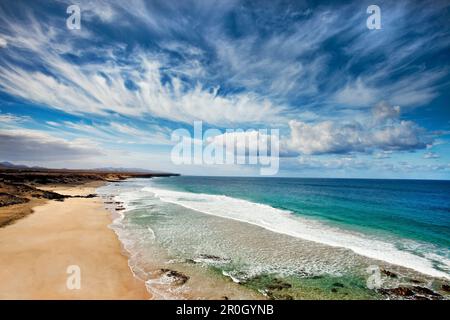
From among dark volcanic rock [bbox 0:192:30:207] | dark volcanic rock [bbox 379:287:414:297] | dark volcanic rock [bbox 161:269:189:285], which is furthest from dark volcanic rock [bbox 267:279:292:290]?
dark volcanic rock [bbox 0:192:30:207]

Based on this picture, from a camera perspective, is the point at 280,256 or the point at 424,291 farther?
the point at 280,256

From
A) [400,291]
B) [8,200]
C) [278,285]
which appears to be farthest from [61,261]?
[8,200]

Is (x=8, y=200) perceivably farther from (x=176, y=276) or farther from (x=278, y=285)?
(x=278, y=285)

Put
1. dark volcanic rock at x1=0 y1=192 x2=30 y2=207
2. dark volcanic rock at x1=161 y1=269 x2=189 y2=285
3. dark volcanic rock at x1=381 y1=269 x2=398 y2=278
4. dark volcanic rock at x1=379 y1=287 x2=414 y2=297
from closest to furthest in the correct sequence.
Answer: dark volcanic rock at x1=379 y1=287 x2=414 y2=297, dark volcanic rock at x1=161 y1=269 x2=189 y2=285, dark volcanic rock at x1=381 y1=269 x2=398 y2=278, dark volcanic rock at x1=0 y1=192 x2=30 y2=207

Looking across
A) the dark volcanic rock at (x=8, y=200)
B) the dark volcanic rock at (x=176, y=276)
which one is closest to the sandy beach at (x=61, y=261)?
the dark volcanic rock at (x=176, y=276)

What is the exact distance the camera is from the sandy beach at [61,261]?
7785 millimetres

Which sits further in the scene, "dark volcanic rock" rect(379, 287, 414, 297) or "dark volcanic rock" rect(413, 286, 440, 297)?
"dark volcanic rock" rect(413, 286, 440, 297)

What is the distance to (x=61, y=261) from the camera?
10266 millimetres

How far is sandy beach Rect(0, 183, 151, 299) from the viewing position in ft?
25.5

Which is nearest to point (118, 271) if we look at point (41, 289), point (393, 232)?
point (41, 289)

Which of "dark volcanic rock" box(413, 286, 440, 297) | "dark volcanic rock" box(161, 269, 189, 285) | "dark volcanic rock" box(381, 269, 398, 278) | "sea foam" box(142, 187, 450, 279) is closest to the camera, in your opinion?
"dark volcanic rock" box(413, 286, 440, 297)

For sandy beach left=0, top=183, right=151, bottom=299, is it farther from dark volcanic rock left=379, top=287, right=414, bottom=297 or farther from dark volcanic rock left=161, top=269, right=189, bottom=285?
dark volcanic rock left=379, top=287, right=414, bottom=297

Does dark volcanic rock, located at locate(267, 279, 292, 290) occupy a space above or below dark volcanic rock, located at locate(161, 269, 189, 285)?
below
